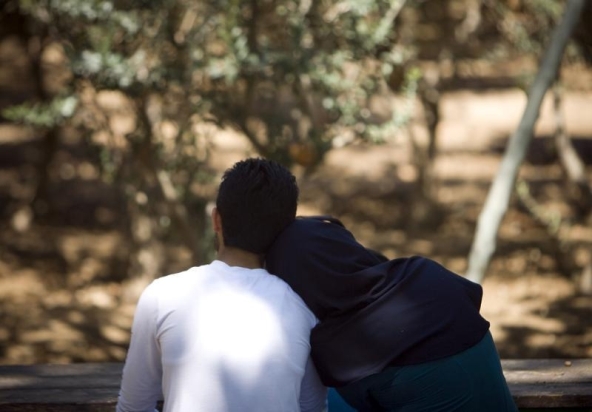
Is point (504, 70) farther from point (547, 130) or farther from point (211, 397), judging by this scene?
point (211, 397)

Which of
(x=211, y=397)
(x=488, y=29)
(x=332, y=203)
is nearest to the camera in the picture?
(x=211, y=397)

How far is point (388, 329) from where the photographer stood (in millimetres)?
2258

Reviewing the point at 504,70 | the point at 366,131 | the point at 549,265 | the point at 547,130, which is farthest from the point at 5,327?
the point at 504,70

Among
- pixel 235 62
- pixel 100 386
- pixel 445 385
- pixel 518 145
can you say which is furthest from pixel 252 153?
pixel 445 385

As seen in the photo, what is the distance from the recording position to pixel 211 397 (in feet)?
6.81

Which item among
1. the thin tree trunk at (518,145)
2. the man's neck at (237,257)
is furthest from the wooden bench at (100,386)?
the thin tree trunk at (518,145)

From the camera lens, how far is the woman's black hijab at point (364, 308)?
2.25 m

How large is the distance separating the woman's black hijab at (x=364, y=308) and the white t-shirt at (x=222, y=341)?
96 mm

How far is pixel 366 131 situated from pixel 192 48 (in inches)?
42.6

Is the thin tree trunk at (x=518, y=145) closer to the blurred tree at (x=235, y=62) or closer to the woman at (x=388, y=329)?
the blurred tree at (x=235, y=62)

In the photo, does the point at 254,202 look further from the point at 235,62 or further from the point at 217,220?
the point at 235,62

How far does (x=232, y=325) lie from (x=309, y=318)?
23 cm

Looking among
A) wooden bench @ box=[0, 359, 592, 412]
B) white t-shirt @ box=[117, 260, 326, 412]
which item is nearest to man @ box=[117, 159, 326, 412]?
white t-shirt @ box=[117, 260, 326, 412]

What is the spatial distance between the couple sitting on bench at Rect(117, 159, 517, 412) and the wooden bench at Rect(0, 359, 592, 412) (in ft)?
1.50
